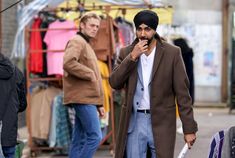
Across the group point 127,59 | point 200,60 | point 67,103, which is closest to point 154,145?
point 127,59

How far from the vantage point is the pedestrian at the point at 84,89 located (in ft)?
23.9

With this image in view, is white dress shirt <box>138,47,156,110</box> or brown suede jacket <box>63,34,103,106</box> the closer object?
white dress shirt <box>138,47,156,110</box>

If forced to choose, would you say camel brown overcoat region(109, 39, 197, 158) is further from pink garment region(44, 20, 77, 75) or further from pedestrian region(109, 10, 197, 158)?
pink garment region(44, 20, 77, 75)

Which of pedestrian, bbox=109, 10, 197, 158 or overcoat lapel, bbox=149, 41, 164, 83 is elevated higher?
overcoat lapel, bbox=149, 41, 164, 83

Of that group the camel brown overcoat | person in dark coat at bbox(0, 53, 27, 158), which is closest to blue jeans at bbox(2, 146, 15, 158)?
person in dark coat at bbox(0, 53, 27, 158)

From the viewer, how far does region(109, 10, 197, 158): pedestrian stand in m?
5.22

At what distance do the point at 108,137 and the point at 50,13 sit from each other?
6.53 feet

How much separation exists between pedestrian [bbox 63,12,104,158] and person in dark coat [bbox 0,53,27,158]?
157cm

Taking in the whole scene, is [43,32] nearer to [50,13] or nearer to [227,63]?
[50,13]

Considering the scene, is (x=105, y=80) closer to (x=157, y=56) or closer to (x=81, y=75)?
(x=81, y=75)

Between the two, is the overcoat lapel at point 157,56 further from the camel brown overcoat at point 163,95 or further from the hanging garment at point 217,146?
the hanging garment at point 217,146

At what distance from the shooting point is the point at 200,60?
683 inches

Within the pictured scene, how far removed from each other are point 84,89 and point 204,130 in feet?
17.6

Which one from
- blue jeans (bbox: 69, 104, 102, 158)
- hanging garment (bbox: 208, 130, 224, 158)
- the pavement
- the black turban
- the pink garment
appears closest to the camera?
hanging garment (bbox: 208, 130, 224, 158)
